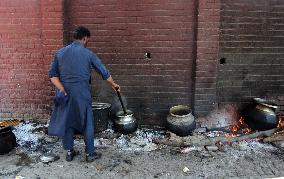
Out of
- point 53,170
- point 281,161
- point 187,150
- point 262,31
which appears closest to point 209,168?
point 187,150

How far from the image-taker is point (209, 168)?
250 inches

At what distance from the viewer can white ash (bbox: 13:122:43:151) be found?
7160 millimetres

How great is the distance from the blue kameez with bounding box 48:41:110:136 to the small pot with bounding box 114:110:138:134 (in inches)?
48.9

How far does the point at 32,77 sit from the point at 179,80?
10.6 ft

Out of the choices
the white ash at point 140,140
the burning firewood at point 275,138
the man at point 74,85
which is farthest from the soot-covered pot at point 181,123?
the man at point 74,85

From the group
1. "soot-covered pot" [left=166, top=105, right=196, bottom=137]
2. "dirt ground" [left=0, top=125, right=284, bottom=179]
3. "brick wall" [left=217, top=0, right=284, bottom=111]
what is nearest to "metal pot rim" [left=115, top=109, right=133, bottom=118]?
"dirt ground" [left=0, top=125, right=284, bottom=179]

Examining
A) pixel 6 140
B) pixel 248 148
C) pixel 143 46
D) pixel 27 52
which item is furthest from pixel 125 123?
pixel 27 52

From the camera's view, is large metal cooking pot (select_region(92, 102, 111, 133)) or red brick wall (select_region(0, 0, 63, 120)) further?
red brick wall (select_region(0, 0, 63, 120))

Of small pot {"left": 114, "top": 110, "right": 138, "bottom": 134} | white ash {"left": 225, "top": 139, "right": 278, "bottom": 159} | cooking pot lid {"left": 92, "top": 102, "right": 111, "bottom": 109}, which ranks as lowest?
white ash {"left": 225, "top": 139, "right": 278, "bottom": 159}

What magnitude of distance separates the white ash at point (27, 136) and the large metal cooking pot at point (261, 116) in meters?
4.48

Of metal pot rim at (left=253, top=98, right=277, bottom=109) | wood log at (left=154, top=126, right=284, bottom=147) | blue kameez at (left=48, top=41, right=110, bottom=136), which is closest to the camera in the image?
blue kameez at (left=48, top=41, right=110, bottom=136)

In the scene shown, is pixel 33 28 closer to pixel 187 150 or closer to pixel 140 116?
pixel 140 116

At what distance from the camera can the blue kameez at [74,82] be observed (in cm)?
611

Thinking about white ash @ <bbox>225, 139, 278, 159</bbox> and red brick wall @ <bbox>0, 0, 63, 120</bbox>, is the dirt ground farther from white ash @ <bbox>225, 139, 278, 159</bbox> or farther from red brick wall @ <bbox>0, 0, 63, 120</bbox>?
red brick wall @ <bbox>0, 0, 63, 120</bbox>
